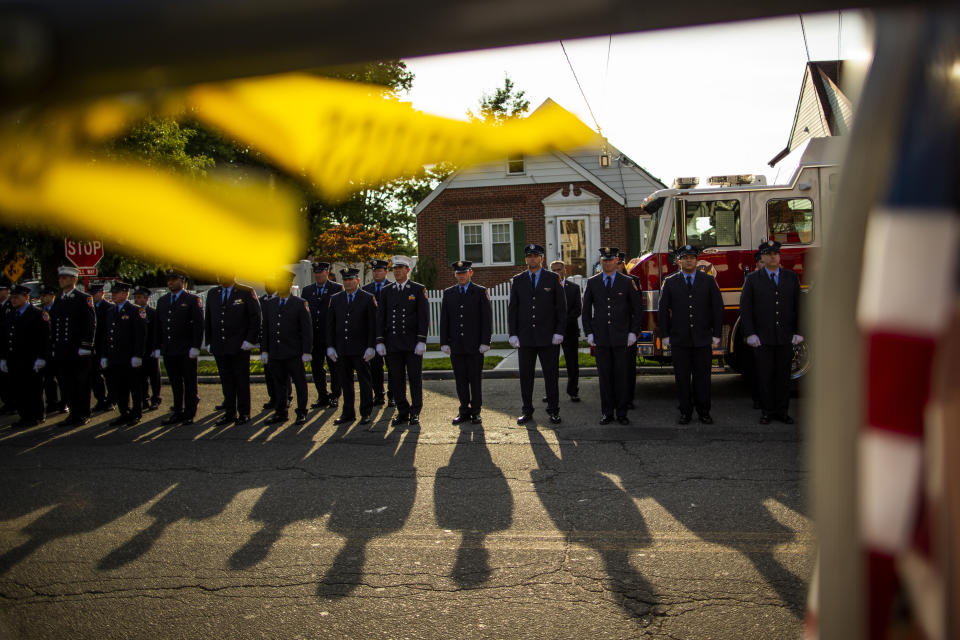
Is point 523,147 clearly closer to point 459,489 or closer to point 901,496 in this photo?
point 901,496

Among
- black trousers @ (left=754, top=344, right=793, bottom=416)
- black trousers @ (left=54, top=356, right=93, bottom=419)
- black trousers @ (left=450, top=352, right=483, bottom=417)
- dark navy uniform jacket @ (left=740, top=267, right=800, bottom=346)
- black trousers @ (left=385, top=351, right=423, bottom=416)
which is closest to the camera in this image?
black trousers @ (left=754, top=344, right=793, bottom=416)

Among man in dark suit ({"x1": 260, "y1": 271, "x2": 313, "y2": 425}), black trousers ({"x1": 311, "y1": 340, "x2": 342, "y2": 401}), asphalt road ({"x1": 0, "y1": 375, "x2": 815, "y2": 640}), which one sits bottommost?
asphalt road ({"x1": 0, "y1": 375, "x2": 815, "y2": 640})

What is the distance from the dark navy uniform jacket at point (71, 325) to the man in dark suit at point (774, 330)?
861 cm

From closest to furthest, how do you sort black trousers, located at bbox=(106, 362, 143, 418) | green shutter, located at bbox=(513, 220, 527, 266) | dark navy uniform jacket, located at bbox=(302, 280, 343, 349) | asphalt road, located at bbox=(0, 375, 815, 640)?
asphalt road, located at bbox=(0, 375, 815, 640) < black trousers, located at bbox=(106, 362, 143, 418) < dark navy uniform jacket, located at bbox=(302, 280, 343, 349) < green shutter, located at bbox=(513, 220, 527, 266)

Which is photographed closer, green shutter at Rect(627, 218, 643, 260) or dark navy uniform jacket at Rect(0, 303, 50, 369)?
dark navy uniform jacket at Rect(0, 303, 50, 369)

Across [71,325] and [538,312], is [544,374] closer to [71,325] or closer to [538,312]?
[538,312]

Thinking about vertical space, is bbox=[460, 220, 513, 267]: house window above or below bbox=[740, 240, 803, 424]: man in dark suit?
above

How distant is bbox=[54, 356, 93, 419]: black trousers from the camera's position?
9430mm

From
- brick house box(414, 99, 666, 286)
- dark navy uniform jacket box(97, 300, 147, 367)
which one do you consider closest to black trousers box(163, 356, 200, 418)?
dark navy uniform jacket box(97, 300, 147, 367)

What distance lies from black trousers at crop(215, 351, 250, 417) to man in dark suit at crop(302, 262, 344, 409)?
1213 mm

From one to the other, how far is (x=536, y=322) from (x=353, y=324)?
2393 millimetres

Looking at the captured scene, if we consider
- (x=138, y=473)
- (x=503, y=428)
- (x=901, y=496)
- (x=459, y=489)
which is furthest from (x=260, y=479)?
(x=901, y=496)

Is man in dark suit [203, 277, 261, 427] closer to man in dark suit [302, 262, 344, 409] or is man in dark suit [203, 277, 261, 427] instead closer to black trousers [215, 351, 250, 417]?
black trousers [215, 351, 250, 417]

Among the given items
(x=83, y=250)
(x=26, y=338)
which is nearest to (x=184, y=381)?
(x=26, y=338)
